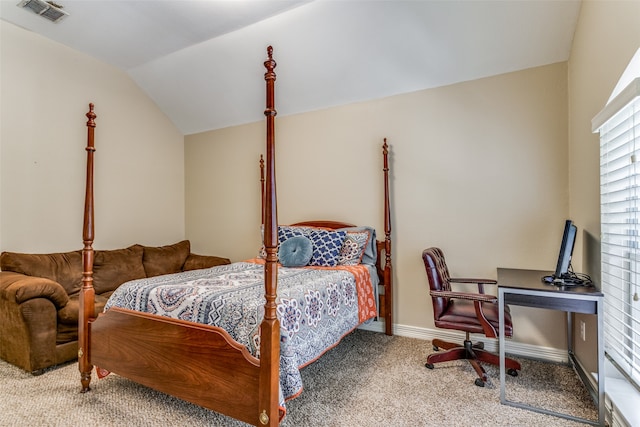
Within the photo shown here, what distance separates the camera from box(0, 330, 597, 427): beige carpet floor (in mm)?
1896

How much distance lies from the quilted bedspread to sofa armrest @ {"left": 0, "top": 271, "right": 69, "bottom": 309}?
73cm

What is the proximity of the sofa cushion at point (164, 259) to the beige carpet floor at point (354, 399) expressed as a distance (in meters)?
1.46

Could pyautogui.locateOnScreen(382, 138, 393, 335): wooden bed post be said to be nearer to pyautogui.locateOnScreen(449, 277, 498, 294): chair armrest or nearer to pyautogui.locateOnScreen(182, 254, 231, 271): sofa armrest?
pyautogui.locateOnScreen(449, 277, 498, 294): chair armrest

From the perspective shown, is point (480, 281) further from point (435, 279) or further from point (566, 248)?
point (566, 248)

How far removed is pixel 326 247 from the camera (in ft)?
10.3

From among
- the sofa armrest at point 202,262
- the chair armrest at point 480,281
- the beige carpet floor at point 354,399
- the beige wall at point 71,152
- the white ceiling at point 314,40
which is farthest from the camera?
the sofa armrest at point 202,262

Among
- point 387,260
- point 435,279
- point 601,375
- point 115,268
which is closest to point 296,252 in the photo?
point 387,260

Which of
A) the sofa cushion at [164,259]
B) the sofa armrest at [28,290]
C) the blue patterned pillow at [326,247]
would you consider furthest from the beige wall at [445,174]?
the sofa armrest at [28,290]

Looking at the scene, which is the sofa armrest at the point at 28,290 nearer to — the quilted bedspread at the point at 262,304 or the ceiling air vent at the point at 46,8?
the quilted bedspread at the point at 262,304

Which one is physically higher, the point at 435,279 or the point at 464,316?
the point at 435,279

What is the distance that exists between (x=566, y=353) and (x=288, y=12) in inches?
142

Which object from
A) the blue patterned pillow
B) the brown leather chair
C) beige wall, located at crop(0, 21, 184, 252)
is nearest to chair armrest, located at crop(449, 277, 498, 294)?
the brown leather chair

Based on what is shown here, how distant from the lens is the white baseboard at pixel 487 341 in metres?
2.67

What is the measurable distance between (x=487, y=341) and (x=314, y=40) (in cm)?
311
